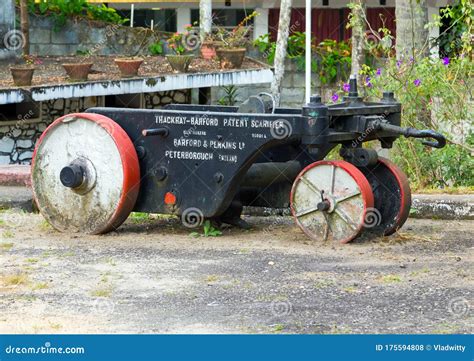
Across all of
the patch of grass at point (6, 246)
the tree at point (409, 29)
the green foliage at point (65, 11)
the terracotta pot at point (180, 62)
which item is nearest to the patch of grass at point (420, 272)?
the patch of grass at point (6, 246)

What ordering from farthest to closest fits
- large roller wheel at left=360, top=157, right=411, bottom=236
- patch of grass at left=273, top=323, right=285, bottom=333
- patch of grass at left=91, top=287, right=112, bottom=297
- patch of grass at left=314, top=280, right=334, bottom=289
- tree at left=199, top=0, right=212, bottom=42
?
tree at left=199, top=0, right=212, bottom=42 → large roller wheel at left=360, top=157, right=411, bottom=236 → patch of grass at left=314, top=280, right=334, bottom=289 → patch of grass at left=91, top=287, right=112, bottom=297 → patch of grass at left=273, top=323, right=285, bottom=333

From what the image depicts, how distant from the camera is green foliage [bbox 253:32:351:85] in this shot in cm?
2669

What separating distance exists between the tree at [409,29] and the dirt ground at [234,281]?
591cm

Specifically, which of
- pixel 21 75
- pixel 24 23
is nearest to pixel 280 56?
pixel 24 23

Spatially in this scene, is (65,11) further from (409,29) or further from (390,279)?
(390,279)

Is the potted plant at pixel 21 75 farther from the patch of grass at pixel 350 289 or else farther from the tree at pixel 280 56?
the patch of grass at pixel 350 289

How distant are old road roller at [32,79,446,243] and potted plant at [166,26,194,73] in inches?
405

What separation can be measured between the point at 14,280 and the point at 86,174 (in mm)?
2002

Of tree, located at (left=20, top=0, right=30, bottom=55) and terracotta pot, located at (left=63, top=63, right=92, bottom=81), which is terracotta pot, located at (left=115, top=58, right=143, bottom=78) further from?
tree, located at (left=20, top=0, right=30, bottom=55)

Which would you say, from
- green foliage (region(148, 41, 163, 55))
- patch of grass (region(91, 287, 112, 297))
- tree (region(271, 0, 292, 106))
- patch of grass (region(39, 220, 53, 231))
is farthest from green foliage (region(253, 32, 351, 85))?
patch of grass (region(91, 287, 112, 297))

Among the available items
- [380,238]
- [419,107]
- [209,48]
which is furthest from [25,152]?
[380,238]

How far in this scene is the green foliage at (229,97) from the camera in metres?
25.3

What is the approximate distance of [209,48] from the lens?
2375 cm

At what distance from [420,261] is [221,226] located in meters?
2.30
